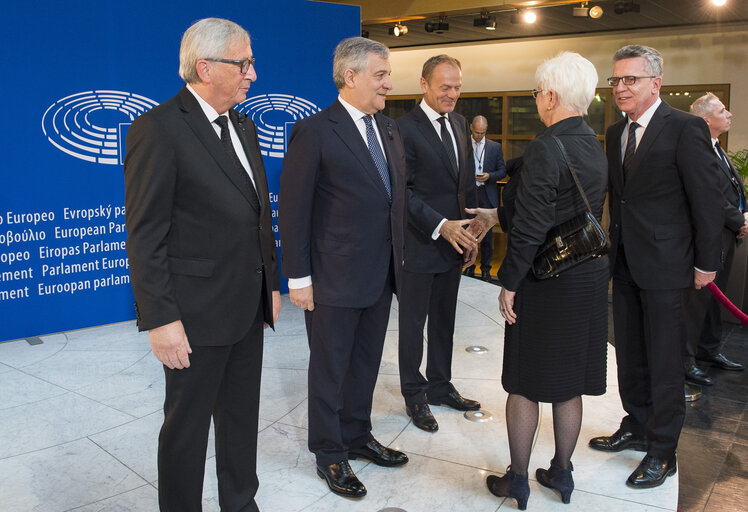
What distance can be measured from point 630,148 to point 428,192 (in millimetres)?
1027

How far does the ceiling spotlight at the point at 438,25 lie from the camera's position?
901cm

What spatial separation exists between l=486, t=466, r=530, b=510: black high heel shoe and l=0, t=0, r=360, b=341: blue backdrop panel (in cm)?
394

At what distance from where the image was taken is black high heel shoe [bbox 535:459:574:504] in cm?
276

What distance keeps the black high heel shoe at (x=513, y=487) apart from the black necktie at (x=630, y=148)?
4.84 ft

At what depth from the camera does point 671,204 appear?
2.94 meters

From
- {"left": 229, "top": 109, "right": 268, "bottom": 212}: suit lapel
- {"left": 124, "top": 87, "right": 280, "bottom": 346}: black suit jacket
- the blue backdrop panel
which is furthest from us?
the blue backdrop panel

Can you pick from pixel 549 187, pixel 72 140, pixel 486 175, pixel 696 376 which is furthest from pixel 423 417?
pixel 486 175

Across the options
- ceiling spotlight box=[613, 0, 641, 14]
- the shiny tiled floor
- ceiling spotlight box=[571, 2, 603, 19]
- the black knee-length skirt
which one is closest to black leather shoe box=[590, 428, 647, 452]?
the shiny tiled floor

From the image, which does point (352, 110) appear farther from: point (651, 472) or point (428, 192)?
point (651, 472)

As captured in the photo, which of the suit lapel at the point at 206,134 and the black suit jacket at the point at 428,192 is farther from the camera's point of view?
the black suit jacket at the point at 428,192

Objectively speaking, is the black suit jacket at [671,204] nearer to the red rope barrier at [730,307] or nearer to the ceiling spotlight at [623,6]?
the red rope barrier at [730,307]

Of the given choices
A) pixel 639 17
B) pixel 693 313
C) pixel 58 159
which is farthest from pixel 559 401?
pixel 639 17

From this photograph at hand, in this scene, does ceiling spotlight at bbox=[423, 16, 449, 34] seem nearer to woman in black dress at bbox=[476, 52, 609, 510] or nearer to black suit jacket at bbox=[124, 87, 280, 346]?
woman in black dress at bbox=[476, 52, 609, 510]

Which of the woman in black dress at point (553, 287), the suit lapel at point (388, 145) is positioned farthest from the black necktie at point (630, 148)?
the suit lapel at point (388, 145)
